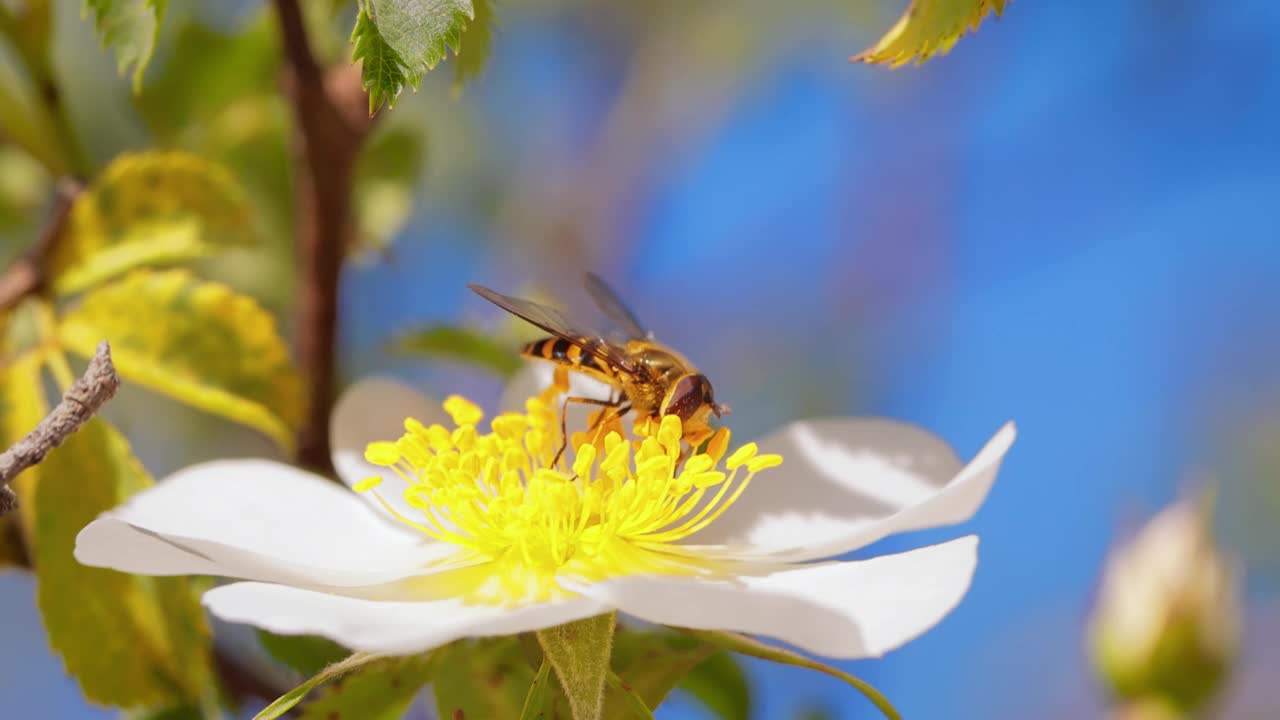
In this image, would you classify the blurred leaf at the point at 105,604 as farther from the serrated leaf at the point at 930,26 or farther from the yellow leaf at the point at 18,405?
the serrated leaf at the point at 930,26

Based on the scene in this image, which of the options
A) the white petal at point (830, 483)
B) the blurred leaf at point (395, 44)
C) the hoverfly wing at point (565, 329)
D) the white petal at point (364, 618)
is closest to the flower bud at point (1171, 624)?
the white petal at point (830, 483)

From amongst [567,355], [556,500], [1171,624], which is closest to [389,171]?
[567,355]

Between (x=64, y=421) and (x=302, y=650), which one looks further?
(x=302, y=650)

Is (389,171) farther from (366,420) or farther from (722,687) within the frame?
(722,687)

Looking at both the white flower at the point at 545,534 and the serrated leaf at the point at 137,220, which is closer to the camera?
the white flower at the point at 545,534

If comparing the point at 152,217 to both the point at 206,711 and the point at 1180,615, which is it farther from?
the point at 1180,615

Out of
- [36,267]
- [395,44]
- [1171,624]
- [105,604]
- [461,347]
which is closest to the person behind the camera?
[395,44]

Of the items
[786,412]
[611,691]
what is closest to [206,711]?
[611,691]
